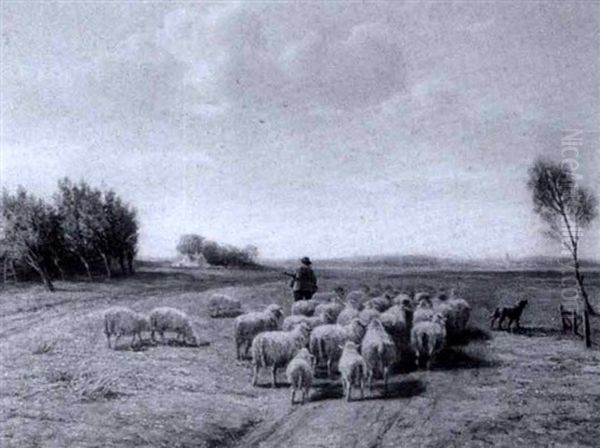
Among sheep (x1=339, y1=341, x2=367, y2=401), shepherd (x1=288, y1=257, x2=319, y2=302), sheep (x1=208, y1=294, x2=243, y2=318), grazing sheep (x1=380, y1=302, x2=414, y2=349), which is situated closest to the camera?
sheep (x1=339, y1=341, x2=367, y2=401)

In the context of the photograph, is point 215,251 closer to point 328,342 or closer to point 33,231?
point 33,231

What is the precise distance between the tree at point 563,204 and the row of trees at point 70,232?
8.68 m

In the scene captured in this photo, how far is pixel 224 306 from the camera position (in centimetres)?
1677

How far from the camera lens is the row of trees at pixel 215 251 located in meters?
13.8

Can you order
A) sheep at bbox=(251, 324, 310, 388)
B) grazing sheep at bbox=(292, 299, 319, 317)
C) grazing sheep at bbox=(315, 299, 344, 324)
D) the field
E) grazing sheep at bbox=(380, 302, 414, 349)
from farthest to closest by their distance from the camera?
grazing sheep at bbox=(292, 299, 319, 317) < grazing sheep at bbox=(315, 299, 344, 324) < grazing sheep at bbox=(380, 302, 414, 349) < sheep at bbox=(251, 324, 310, 388) < the field

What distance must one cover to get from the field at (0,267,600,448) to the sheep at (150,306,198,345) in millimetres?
505

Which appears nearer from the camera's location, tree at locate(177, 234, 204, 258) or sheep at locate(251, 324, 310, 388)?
sheep at locate(251, 324, 310, 388)

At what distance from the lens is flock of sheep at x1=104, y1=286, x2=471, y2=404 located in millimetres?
9836

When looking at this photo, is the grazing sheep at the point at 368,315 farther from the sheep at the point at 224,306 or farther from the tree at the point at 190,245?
the sheep at the point at 224,306

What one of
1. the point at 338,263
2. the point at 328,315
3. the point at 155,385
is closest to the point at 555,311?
the point at 338,263

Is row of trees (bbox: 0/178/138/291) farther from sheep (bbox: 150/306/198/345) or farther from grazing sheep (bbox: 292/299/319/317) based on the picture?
grazing sheep (bbox: 292/299/319/317)

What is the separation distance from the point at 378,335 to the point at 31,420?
5862mm

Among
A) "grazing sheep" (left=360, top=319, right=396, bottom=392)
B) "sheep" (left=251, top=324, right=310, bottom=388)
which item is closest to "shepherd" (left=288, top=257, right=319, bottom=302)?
"sheep" (left=251, top=324, right=310, bottom=388)

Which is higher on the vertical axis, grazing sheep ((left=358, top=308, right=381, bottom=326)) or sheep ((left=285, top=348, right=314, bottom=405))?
grazing sheep ((left=358, top=308, right=381, bottom=326))
